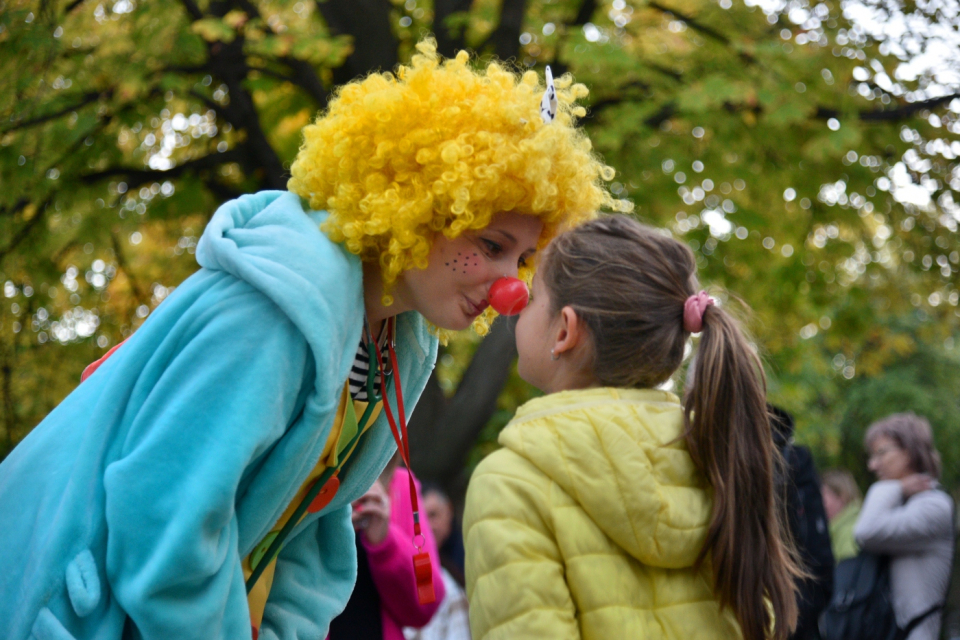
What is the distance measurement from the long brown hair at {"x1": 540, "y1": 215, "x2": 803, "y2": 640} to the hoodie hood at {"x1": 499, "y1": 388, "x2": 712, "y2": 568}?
0.05 meters

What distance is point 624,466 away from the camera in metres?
1.72

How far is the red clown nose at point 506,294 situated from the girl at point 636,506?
0.67ft

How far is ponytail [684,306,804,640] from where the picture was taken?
1728 millimetres

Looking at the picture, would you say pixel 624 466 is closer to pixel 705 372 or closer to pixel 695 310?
pixel 705 372

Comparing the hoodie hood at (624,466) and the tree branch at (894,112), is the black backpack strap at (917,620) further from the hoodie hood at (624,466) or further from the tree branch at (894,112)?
the hoodie hood at (624,466)

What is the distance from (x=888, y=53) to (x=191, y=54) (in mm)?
4285

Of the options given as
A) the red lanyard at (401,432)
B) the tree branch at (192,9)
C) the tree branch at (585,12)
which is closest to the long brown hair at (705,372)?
the red lanyard at (401,432)

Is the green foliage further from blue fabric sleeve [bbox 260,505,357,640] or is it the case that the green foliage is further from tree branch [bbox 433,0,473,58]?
blue fabric sleeve [bbox 260,505,357,640]

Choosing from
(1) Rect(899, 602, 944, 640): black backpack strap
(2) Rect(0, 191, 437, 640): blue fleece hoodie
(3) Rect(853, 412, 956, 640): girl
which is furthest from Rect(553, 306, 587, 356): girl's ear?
(1) Rect(899, 602, 944, 640): black backpack strap

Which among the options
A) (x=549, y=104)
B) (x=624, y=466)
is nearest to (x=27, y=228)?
(x=549, y=104)

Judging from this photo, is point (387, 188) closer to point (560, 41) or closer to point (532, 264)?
point (532, 264)

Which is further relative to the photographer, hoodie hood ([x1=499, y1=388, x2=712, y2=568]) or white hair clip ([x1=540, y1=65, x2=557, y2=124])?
white hair clip ([x1=540, y1=65, x2=557, y2=124])

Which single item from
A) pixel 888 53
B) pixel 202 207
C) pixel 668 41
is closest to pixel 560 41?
pixel 668 41

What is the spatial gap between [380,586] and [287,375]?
1.86m
